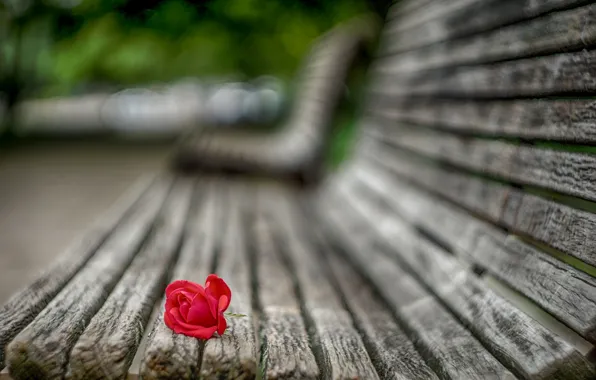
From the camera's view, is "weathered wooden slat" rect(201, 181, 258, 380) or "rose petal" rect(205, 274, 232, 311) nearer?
"weathered wooden slat" rect(201, 181, 258, 380)

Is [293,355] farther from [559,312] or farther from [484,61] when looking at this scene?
[484,61]

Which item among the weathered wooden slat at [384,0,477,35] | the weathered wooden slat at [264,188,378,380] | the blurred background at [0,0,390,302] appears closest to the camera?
the weathered wooden slat at [264,188,378,380]

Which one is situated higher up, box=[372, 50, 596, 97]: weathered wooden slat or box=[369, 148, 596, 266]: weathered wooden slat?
box=[372, 50, 596, 97]: weathered wooden slat

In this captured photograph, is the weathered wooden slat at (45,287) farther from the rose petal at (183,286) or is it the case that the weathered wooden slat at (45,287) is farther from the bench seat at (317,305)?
the rose petal at (183,286)

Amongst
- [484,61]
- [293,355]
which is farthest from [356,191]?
[293,355]

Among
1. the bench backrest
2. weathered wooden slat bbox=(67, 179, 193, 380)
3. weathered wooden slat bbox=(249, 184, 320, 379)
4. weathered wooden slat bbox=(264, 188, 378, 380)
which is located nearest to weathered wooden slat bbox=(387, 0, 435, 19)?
the bench backrest

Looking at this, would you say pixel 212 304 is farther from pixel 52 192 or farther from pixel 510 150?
pixel 52 192

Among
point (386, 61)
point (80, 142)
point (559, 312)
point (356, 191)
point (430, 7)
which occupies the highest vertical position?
point (430, 7)

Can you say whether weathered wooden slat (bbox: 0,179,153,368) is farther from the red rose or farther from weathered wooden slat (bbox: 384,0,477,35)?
weathered wooden slat (bbox: 384,0,477,35)
